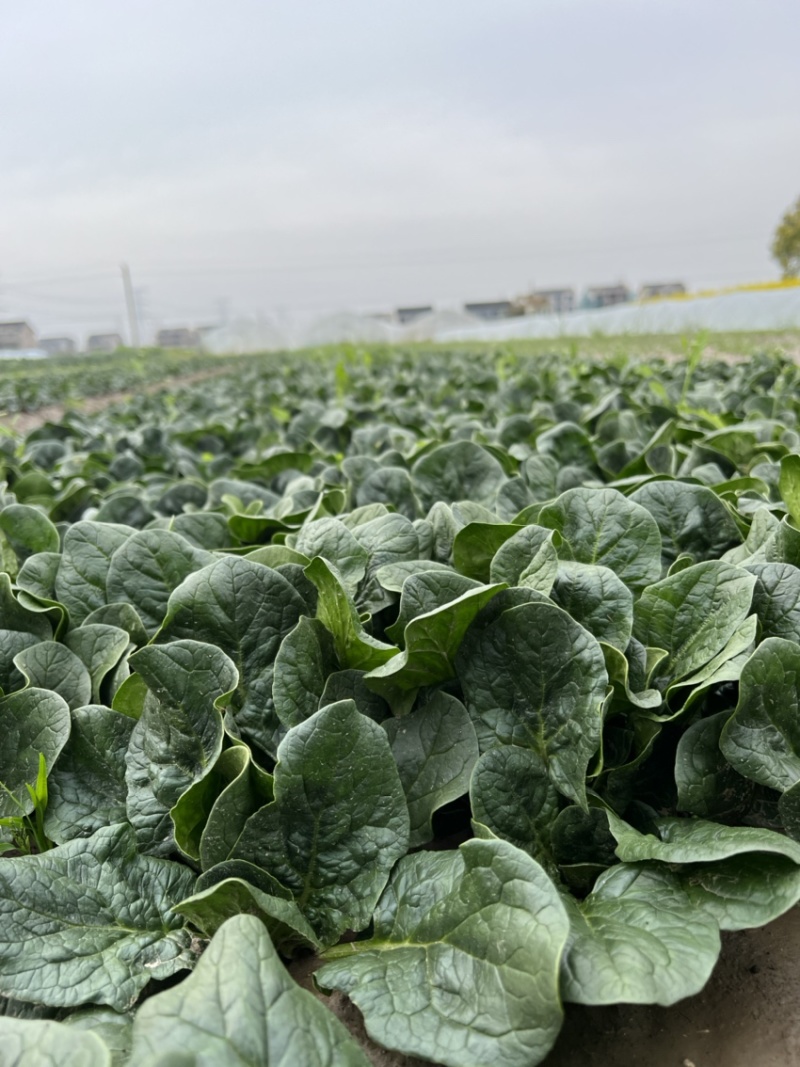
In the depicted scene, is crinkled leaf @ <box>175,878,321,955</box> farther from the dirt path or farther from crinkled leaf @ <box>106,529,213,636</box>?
the dirt path

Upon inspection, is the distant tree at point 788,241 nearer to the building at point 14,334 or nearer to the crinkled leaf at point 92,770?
the building at point 14,334

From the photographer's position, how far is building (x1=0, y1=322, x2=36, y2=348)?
2422 centimetres

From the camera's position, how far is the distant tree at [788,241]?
34.4 meters

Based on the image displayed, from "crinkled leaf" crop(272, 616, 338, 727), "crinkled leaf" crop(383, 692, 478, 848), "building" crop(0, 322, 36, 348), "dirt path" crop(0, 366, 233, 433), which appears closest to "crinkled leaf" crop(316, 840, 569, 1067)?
"crinkled leaf" crop(383, 692, 478, 848)

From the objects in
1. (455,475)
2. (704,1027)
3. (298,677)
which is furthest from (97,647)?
(704,1027)

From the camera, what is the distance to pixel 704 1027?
98 cm

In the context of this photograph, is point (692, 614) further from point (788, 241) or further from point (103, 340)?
point (103, 340)

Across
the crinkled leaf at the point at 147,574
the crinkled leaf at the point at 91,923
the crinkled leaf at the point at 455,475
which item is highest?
the crinkled leaf at the point at 455,475

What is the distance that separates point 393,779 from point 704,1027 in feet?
1.64

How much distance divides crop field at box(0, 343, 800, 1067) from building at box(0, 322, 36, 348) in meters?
25.6

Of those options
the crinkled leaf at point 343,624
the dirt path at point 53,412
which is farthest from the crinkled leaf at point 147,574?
the dirt path at point 53,412

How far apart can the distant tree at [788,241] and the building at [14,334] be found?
30.7 m

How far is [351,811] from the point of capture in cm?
109

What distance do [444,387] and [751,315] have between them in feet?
50.4
